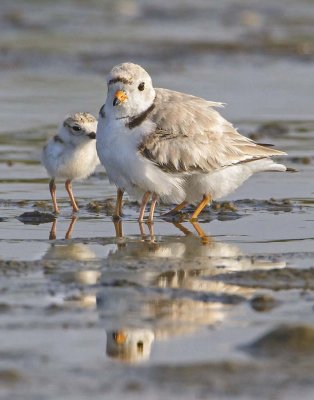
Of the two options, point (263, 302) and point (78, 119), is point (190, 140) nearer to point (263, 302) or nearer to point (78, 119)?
point (78, 119)

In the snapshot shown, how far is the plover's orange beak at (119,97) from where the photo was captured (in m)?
7.62

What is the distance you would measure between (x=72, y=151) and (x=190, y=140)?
139 centimetres

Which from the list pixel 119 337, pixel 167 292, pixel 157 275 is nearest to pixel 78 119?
pixel 157 275

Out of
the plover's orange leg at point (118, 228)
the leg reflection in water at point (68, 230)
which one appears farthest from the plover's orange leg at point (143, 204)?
the leg reflection in water at point (68, 230)

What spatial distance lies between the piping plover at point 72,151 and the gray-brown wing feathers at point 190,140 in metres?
1.12

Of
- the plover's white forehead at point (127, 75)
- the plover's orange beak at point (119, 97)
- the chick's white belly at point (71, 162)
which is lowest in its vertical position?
the chick's white belly at point (71, 162)

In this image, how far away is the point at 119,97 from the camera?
7621 mm

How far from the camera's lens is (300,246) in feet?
23.6

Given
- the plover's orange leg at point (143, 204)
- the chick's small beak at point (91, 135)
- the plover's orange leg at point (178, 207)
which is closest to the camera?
the plover's orange leg at point (143, 204)

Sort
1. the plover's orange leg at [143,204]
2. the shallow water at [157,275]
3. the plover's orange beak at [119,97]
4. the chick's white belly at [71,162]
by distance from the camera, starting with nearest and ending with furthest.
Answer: the shallow water at [157,275]
the plover's orange beak at [119,97]
the plover's orange leg at [143,204]
the chick's white belly at [71,162]

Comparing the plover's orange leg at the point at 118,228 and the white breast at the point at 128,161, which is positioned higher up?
the white breast at the point at 128,161

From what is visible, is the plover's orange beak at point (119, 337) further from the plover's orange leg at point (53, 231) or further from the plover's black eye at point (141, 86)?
the plover's black eye at point (141, 86)

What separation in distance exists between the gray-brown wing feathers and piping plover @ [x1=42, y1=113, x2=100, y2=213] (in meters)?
1.12

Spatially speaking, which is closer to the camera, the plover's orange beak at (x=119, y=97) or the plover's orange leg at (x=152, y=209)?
the plover's orange beak at (x=119, y=97)
